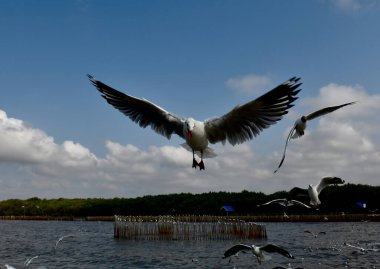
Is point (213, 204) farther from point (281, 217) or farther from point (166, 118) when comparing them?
point (166, 118)

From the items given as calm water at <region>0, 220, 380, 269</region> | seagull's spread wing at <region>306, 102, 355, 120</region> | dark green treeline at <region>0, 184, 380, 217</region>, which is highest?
dark green treeline at <region>0, 184, 380, 217</region>

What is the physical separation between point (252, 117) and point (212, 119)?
0.64 metres

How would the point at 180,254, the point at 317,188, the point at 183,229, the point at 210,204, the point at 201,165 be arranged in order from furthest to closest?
the point at 210,204 < the point at 183,229 < the point at 180,254 < the point at 317,188 < the point at 201,165

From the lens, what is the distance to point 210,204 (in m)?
59.0

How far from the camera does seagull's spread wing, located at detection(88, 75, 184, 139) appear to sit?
877 centimetres

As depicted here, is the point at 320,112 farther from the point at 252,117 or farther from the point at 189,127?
the point at 189,127

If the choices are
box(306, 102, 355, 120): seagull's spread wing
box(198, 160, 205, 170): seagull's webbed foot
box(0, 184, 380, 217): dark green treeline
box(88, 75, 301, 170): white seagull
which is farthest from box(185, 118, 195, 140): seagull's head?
box(0, 184, 380, 217): dark green treeline

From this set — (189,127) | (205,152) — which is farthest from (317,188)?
(189,127)

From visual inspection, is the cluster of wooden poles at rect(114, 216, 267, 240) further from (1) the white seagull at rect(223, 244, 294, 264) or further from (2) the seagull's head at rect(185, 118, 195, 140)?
(2) the seagull's head at rect(185, 118, 195, 140)

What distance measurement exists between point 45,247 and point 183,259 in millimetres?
11659

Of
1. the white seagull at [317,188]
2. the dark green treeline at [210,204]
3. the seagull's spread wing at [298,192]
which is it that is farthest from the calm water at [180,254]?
the dark green treeline at [210,204]

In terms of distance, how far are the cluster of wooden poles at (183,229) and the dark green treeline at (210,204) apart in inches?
397

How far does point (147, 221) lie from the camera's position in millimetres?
35000

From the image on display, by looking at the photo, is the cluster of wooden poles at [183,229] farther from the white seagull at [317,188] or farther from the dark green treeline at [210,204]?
the white seagull at [317,188]
